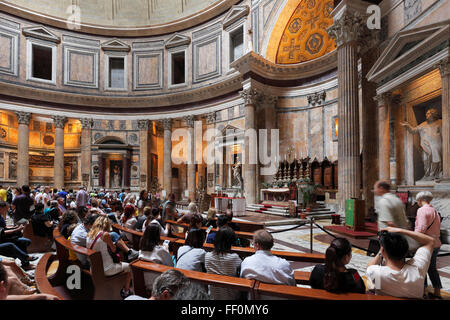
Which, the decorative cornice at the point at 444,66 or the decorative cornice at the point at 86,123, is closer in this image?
the decorative cornice at the point at 444,66

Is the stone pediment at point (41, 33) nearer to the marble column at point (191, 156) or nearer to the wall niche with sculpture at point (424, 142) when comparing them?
the marble column at point (191, 156)

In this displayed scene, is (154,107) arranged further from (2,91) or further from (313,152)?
(313,152)

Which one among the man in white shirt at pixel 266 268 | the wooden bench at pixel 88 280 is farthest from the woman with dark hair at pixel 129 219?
the man in white shirt at pixel 266 268

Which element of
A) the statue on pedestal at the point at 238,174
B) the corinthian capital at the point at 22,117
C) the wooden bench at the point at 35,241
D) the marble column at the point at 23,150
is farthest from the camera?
the corinthian capital at the point at 22,117

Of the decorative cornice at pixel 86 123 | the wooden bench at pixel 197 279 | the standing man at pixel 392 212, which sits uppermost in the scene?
the decorative cornice at pixel 86 123

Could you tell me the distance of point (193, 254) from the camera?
3000 millimetres

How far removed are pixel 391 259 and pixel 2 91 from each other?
23712 millimetres

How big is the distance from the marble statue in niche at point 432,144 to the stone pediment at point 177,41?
59.4 ft

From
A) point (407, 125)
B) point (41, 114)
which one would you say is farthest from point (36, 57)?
point (407, 125)

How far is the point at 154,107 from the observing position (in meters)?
22.1

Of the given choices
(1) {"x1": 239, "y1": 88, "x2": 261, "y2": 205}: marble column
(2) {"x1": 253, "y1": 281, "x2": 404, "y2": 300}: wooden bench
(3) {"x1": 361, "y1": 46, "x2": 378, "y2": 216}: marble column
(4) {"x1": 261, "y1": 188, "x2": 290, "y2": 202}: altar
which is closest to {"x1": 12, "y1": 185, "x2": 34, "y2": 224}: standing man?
(2) {"x1": 253, "y1": 281, "x2": 404, "y2": 300}: wooden bench

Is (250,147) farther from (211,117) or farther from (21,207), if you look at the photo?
(21,207)

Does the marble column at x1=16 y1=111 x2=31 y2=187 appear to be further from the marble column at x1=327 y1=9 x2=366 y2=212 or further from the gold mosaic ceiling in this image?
the marble column at x1=327 y1=9 x2=366 y2=212

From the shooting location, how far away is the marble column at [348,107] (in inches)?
338
